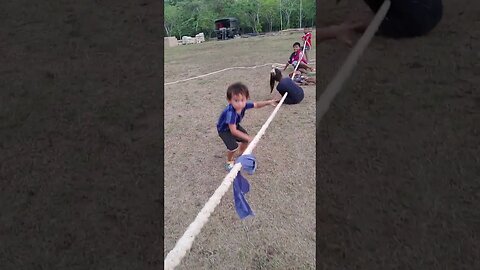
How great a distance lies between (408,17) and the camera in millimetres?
1103

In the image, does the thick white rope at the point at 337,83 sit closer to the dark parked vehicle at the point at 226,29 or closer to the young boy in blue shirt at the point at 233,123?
the young boy in blue shirt at the point at 233,123

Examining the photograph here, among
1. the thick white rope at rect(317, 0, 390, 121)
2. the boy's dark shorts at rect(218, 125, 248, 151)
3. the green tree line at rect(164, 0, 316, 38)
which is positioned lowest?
the boy's dark shorts at rect(218, 125, 248, 151)

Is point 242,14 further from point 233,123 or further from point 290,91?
point 233,123

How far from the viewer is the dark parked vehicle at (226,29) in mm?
7742
